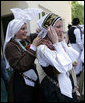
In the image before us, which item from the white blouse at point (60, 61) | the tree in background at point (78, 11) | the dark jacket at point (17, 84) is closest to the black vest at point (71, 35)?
the dark jacket at point (17, 84)

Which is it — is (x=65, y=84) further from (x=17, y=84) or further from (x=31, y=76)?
(x=17, y=84)

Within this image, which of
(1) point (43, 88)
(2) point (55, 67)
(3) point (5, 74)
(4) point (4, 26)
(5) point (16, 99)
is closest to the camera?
(2) point (55, 67)

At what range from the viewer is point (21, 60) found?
6.22 ft

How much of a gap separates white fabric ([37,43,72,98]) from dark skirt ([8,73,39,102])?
1.31 ft

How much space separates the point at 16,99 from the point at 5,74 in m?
1.63

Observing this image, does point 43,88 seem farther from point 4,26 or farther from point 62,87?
point 4,26

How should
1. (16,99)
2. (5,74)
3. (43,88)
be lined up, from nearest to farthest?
(43,88) < (16,99) < (5,74)

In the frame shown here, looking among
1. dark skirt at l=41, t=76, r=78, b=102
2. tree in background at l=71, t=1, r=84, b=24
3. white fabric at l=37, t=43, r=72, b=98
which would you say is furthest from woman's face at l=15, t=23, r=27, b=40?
tree in background at l=71, t=1, r=84, b=24

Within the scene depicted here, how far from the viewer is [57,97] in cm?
184

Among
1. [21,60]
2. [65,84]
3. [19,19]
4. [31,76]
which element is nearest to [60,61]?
[65,84]

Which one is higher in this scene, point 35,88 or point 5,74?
point 35,88

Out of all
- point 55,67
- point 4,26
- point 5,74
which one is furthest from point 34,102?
point 4,26

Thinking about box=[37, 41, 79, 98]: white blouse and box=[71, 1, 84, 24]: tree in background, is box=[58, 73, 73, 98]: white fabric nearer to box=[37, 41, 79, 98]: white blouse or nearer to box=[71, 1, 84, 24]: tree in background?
box=[37, 41, 79, 98]: white blouse

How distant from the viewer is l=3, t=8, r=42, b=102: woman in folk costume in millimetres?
1919
